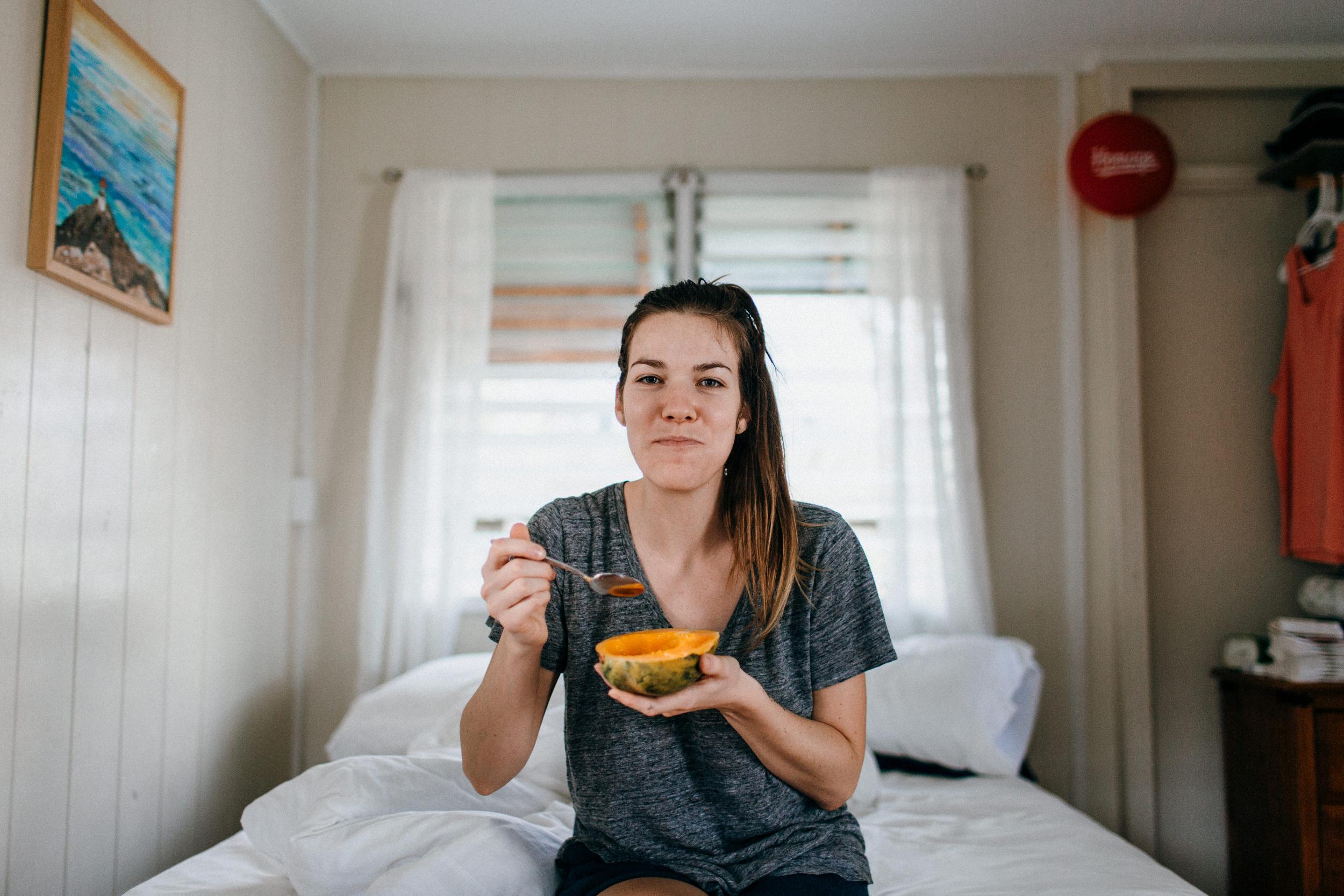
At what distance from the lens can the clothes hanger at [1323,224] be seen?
8.25 ft

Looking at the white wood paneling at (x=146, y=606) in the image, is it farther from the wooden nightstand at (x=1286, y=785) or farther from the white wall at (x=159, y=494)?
the wooden nightstand at (x=1286, y=785)

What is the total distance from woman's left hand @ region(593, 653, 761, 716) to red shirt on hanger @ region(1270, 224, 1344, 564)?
209cm

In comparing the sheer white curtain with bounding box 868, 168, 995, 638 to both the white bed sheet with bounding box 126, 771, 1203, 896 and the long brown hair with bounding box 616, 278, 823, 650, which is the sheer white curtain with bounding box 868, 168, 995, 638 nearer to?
the white bed sheet with bounding box 126, 771, 1203, 896

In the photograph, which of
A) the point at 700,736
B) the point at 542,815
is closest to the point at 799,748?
the point at 700,736

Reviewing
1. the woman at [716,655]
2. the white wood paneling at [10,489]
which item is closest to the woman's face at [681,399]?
the woman at [716,655]

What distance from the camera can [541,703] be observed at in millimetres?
1234

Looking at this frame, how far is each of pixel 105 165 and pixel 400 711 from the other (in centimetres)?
130

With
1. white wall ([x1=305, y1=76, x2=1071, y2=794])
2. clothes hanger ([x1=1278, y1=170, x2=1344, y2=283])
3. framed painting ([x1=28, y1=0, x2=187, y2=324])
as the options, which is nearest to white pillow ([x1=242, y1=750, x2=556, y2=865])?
framed painting ([x1=28, y1=0, x2=187, y2=324])

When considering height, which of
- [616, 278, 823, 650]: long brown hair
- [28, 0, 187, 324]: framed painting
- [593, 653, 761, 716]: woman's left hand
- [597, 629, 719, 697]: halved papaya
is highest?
[28, 0, 187, 324]: framed painting

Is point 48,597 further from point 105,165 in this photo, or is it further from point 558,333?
point 558,333

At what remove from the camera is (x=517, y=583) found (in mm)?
1038

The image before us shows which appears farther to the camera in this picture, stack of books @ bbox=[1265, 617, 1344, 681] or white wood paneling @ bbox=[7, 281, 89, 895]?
stack of books @ bbox=[1265, 617, 1344, 681]

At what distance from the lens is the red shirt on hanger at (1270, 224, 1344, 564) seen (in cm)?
237

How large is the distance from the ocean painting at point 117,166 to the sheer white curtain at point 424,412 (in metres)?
0.82
